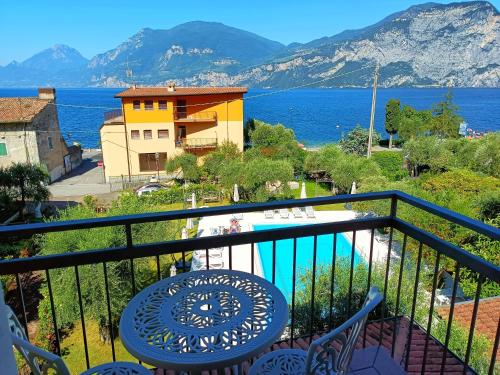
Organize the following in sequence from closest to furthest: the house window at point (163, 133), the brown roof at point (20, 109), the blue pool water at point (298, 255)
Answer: the blue pool water at point (298, 255)
the brown roof at point (20, 109)
the house window at point (163, 133)

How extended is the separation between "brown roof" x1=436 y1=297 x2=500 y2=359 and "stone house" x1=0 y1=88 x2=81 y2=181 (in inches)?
904

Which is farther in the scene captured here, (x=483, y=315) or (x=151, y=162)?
(x=151, y=162)

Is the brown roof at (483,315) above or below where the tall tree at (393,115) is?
below

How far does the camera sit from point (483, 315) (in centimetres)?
729

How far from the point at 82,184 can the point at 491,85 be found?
172 meters

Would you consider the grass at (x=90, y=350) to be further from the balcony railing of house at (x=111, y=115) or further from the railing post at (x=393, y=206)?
the balcony railing of house at (x=111, y=115)

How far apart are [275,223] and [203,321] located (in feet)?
44.5

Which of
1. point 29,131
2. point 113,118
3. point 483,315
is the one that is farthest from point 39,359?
point 113,118

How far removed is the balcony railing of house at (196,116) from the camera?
983 inches

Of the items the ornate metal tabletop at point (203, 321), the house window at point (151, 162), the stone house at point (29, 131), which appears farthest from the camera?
the house window at point (151, 162)

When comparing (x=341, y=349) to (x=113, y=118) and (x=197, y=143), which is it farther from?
(x=113, y=118)

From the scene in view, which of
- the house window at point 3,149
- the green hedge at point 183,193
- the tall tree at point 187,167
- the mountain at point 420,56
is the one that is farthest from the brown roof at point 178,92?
the mountain at point 420,56

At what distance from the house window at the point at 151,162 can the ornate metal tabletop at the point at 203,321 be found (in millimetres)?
24413

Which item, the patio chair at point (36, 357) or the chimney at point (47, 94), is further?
the chimney at point (47, 94)
